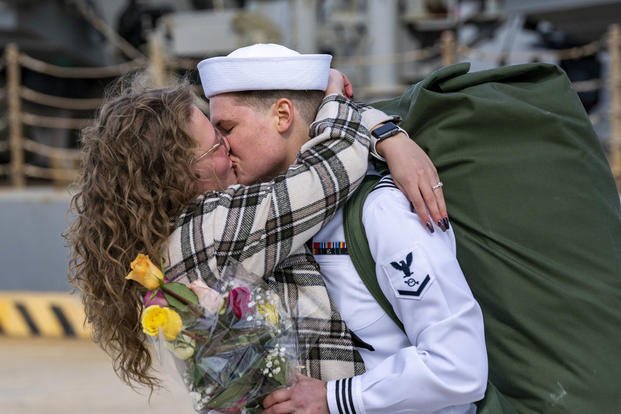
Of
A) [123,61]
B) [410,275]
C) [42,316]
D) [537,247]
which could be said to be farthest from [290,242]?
[123,61]

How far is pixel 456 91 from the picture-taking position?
2.21 metres

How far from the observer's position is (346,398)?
6.51 feet

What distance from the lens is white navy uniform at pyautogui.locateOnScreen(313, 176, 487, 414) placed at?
192cm

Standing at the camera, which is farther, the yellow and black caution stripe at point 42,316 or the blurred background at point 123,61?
the yellow and black caution stripe at point 42,316

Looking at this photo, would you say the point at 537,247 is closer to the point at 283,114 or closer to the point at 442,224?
the point at 442,224

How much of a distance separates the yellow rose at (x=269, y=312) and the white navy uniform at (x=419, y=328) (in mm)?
165

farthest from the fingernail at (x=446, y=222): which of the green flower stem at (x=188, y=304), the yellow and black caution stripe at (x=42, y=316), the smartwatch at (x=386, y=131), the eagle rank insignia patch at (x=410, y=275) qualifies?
the yellow and black caution stripe at (x=42, y=316)

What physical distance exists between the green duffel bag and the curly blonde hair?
56cm

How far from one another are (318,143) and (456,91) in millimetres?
319

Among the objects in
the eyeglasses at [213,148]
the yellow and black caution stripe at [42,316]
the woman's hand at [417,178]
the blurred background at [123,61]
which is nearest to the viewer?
the woman's hand at [417,178]

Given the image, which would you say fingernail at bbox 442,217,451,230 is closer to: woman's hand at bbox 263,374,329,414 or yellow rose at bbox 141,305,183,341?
woman's hand at bbox 263,374,329,414

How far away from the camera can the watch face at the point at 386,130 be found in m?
2.19

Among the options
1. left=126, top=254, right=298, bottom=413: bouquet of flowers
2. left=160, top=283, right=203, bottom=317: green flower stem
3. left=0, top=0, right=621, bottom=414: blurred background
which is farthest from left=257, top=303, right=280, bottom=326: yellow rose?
left=0, top=0, right=621, bottom=414: blurred background

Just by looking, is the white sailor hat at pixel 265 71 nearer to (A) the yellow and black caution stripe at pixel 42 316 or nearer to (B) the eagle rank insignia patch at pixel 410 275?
(B) the eagle rank insignia patch at pixel 410 275
